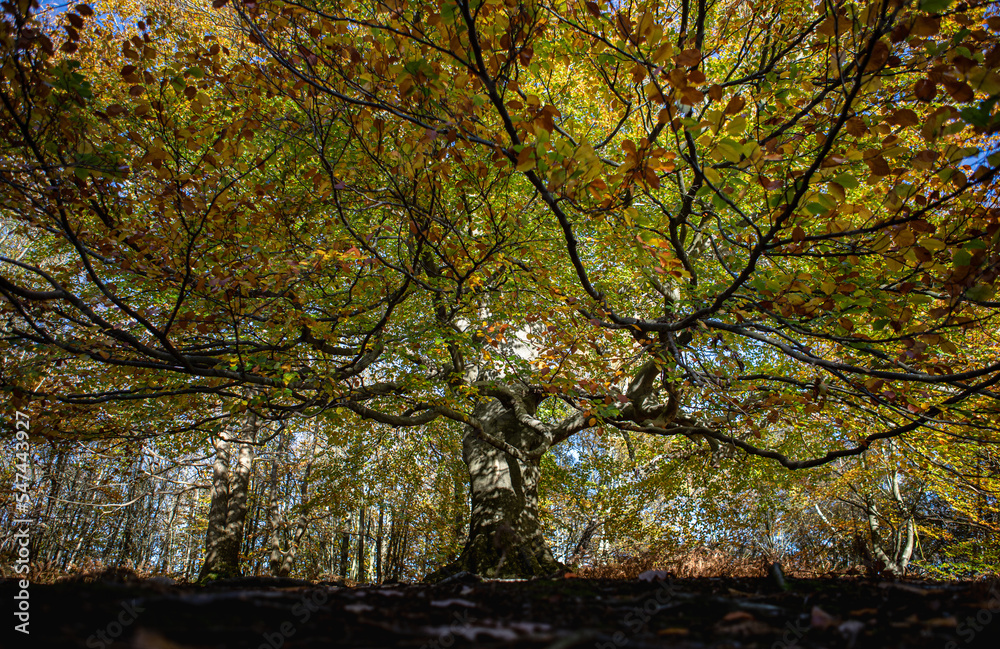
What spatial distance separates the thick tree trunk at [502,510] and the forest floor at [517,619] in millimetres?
3442

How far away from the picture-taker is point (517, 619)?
1459mm

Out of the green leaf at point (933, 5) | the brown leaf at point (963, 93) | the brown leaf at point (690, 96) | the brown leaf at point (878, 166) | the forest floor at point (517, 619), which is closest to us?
the forest floor at point (517, 619)

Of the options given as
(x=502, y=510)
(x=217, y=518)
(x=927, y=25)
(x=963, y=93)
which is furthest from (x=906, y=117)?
(x=217, y=518)

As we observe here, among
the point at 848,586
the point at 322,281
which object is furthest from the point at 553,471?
the point at 848,586

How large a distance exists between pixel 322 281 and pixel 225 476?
27.5ft

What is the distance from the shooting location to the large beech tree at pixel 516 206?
7.89 feet

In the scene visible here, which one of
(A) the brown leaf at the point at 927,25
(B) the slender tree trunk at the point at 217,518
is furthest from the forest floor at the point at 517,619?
(B) the slender tree trunk at the point at 217,518

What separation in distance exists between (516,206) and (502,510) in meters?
4.58

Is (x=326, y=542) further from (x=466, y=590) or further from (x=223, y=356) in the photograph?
(x=466, y=590)

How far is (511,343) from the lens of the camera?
26.3 ft

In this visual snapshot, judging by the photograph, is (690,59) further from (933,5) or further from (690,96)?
(933,5)

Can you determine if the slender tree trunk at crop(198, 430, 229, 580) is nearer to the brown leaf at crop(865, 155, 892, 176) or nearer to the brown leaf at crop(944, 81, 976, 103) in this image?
the brown leaf at crop(865, 155, 892, 176)

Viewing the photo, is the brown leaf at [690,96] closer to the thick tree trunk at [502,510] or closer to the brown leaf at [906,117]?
the brown leaf at [906,117]

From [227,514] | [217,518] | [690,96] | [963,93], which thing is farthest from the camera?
[227,514]
